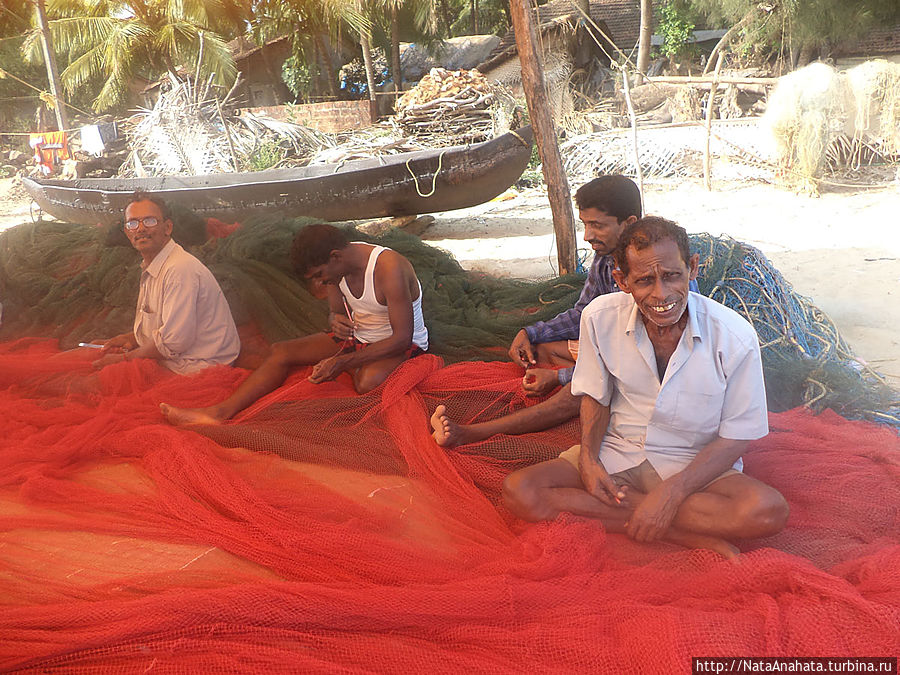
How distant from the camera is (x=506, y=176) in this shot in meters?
8.68

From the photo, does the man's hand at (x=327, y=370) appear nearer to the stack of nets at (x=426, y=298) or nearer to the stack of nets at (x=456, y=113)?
the stack of nets at (x=426, y=298)

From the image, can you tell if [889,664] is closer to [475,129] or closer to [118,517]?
[118,517]

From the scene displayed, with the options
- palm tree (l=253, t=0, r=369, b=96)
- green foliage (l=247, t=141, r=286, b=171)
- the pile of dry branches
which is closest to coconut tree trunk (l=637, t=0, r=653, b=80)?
palm tree (l=253, t=0, r=369, b=96)

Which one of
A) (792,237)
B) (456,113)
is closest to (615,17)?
(456,113)

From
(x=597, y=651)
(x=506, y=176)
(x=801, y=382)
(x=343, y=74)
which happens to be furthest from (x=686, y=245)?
(x=343, y=74)

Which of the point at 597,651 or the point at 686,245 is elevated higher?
the point at 686,245

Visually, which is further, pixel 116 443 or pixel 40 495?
pixel 116 443

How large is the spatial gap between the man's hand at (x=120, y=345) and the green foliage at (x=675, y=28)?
1983 centimetres

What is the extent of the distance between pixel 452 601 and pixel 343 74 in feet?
70.1

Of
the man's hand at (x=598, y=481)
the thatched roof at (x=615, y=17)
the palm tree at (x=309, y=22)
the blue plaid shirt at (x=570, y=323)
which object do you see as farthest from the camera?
the thatched roof at (x=615, y=17)

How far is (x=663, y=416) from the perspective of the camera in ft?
7.48

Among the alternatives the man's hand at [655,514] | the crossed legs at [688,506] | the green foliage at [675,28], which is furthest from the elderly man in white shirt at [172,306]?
the green foliage at [675,28]

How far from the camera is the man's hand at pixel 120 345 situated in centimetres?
391

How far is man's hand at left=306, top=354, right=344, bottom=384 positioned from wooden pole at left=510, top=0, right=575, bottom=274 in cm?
251
